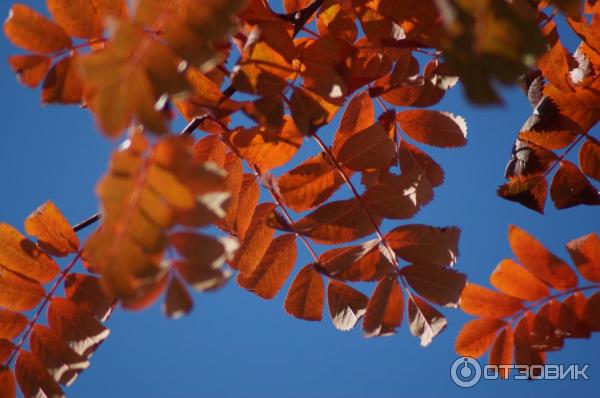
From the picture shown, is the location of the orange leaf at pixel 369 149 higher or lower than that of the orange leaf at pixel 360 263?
higher

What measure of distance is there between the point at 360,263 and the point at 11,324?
0.67 metres

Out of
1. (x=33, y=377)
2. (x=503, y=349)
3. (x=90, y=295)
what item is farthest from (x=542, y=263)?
(x=33, y=377)

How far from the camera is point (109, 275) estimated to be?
25.8 inches

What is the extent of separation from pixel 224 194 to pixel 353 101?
1.92ft

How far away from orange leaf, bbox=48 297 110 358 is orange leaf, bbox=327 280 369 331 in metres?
0.46

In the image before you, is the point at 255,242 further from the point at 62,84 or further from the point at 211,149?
the point at 62,84

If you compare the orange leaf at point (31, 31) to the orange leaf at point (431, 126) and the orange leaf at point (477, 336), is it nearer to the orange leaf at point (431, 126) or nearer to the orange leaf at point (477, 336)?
the orange leaf at point (431, 126)

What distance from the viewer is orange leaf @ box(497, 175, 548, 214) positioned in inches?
52.4

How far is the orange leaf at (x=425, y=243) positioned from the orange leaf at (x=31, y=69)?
0.65 metres

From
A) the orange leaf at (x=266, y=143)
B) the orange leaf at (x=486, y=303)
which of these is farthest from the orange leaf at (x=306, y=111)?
the orange leaf at (x=486, y=303)

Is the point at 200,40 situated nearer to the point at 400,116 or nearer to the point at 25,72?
the point at 25,72

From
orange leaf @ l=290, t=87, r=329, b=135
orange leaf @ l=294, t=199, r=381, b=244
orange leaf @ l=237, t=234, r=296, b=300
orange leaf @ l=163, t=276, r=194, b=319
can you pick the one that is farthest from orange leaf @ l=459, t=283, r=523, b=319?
orange leaf @ l=163, t=276, r=194, b=319

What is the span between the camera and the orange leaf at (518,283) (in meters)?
1.14

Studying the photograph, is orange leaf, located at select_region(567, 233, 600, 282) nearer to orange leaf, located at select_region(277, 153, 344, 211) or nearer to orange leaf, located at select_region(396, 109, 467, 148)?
orange leaf, located at select_region(396, 109, 467, 148)
